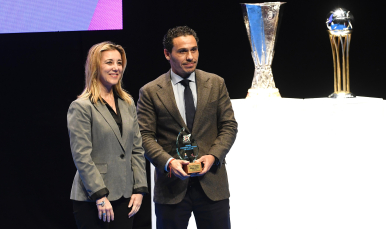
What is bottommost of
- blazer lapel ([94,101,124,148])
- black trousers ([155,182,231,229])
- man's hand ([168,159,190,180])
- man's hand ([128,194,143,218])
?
black trousers ([155,182,231,229])

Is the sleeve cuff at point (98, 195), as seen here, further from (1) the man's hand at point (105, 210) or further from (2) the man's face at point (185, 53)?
(2) the man's face at point (185, 53)

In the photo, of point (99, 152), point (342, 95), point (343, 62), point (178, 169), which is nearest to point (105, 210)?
point (99, 152)

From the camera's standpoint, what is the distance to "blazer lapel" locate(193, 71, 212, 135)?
6.45 ft

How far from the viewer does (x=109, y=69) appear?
1.85 metres

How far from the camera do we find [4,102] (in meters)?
3.46

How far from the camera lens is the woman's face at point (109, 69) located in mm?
1854

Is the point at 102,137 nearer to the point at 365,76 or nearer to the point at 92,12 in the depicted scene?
the point at 92,12

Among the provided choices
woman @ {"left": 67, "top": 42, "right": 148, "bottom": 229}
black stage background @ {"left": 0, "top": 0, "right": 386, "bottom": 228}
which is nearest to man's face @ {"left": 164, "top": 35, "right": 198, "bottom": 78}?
woman @ {"left": 67, "top": 42, "right": 148, "bottom": 229}

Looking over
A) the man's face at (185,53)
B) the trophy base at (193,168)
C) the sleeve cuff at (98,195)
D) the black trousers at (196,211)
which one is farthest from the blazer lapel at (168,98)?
the sleeve cuff at (98,195)

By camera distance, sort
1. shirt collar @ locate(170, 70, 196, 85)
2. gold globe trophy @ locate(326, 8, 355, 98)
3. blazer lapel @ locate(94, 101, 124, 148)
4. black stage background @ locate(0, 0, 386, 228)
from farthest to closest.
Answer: black stage background @ locate(0, 0, 386, 228) < gold globe trophy @ locate(326, 8, 355, 98) < shirt collar @ locate(170, 70, 196, 85) < blazer lapel @ locate(94, 101, 124, 148)

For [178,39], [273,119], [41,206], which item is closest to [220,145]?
[178,39]

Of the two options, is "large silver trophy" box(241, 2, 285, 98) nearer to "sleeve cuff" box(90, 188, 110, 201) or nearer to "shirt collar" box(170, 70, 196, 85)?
"shirt collar" box(170, 70, 196, 85)

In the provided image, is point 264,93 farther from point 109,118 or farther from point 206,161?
point 109,118

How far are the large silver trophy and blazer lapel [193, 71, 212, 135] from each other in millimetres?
1015
